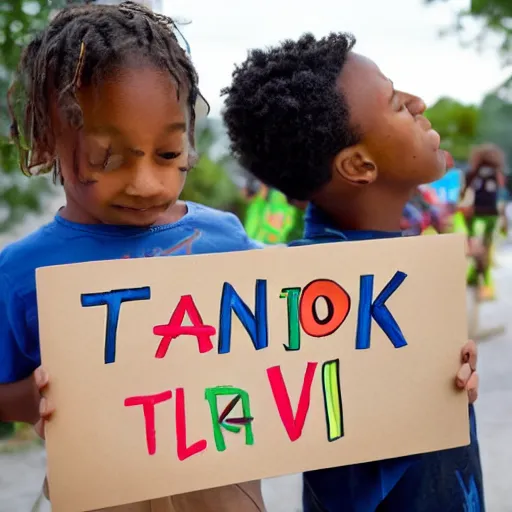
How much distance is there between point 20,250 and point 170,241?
0.69ft

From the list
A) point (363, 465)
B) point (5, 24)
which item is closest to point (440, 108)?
point (5, 24)

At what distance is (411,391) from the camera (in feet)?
3.01

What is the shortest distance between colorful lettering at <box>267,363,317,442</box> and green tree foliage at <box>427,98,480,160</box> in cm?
303

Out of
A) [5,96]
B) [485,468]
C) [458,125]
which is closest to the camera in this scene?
[5,96]

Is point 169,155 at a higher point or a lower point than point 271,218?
higher

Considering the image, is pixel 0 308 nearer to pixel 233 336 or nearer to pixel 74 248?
pixel 74 248

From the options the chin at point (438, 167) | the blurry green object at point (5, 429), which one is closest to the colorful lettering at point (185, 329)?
the chin at point (438, 167)

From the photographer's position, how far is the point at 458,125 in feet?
12.9

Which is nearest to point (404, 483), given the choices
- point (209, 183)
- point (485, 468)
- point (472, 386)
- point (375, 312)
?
point (472, 386)

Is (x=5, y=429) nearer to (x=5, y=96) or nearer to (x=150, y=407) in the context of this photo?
(x=5, y=96)

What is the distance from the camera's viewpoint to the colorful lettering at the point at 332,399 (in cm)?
88

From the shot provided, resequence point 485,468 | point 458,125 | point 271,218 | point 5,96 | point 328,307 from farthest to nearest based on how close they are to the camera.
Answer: point 271,218, point 458,125, point 485,468, point 5,96, point 328,307

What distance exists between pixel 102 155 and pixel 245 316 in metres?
0.29

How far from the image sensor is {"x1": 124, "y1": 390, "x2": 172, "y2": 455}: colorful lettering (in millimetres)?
817
